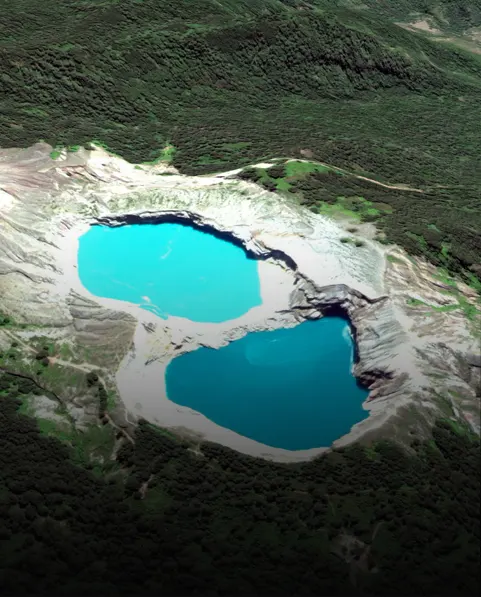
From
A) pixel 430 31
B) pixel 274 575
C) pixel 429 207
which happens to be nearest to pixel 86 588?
pixel 274 575

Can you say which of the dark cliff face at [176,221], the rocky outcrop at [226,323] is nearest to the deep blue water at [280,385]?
the rocky outcrop at [226,323]

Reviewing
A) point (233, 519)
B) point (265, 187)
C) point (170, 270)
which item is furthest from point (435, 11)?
point (233, 519)

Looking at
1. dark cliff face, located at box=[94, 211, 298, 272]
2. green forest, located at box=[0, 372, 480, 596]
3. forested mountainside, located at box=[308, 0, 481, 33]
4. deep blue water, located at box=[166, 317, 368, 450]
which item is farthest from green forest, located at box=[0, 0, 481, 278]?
green forest, located at box=[0, 372, 480, 596]

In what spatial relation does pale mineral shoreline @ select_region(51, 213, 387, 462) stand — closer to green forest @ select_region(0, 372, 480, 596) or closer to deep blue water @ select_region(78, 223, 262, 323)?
deep blue water @ select_region(78, 223, 262, 323)

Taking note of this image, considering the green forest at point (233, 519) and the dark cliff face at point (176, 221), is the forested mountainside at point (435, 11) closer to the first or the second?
the dark cliff face at point (176, 221)

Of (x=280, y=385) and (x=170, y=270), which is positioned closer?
(x=280, y=385)

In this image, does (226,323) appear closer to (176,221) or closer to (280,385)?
(280,385)
